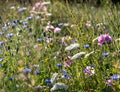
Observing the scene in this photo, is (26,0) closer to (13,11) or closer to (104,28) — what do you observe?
(13,11)

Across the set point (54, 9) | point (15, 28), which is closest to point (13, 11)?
point (54, 9)

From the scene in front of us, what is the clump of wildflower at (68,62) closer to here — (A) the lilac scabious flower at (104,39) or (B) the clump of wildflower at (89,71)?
(B) the clump of wildflower at (89,71)

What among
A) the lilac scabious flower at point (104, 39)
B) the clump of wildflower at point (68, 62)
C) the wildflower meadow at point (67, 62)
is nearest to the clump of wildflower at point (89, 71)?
the wildflower meadow at point (67, 62)

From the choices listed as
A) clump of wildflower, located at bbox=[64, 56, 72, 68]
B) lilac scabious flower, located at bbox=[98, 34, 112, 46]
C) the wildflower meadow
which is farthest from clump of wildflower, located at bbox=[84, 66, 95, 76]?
lilac scabious flower, located at bbox=[98, 34, 112, 46]

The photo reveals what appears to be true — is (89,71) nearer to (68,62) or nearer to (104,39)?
(68,62)

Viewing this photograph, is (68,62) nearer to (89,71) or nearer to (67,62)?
(67,62)

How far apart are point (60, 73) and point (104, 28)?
46.5 inches

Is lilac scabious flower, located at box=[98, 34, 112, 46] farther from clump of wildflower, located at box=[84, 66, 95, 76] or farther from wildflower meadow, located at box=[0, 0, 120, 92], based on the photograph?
clump of wildflower, located at box=[84, 66, 95, 76]

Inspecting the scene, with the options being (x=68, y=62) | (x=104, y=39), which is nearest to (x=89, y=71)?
(x=68, y=62)

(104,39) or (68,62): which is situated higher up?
(104,39)

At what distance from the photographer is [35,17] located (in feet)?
17.1

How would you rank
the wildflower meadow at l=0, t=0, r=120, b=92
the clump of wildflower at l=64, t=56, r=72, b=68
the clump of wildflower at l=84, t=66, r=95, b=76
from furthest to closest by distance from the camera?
the clump of wildflower at l=64, t=56, r=72, b=68
the clump of wildflower at l=84, t=66, r=95, b=76
the wildflower meadow at l=0, t=0, r=120, b=92

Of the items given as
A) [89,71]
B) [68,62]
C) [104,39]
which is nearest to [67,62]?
[68,62]

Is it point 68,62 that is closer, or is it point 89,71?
point 89,71
